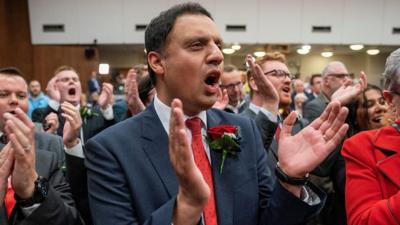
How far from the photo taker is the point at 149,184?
4.62ft

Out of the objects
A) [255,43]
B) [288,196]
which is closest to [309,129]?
[288,196]

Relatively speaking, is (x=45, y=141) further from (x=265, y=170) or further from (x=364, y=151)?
(x=364, y=151)

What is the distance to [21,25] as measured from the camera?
13.5 m

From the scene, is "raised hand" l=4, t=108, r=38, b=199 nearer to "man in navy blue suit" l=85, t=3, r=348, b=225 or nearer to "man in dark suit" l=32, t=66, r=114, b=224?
"man in navy blue suit" l=85, t=3, r=348, b=225

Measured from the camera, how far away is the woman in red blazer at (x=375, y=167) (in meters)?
1.54

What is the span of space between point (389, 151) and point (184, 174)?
93 centimetres

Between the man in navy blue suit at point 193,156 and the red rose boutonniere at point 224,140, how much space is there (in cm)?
2

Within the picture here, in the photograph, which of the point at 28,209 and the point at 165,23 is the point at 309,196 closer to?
the point at 165,23

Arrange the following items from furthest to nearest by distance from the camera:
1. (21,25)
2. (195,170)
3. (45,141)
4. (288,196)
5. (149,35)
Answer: (21,25)
(45,141)
(149,35)
(288,196)
(195,170)

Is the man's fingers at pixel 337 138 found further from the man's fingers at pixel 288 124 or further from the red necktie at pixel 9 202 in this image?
the red necktie at pixel 9 202

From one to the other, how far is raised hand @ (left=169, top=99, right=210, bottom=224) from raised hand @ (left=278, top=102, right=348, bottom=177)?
39 cm

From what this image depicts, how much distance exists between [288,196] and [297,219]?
4.0 inches

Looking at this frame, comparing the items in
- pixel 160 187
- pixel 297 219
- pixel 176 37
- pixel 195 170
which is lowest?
pixel 297 219

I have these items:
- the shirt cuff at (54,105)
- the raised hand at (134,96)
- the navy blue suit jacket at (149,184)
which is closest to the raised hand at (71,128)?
the raised hand at (134,96)
